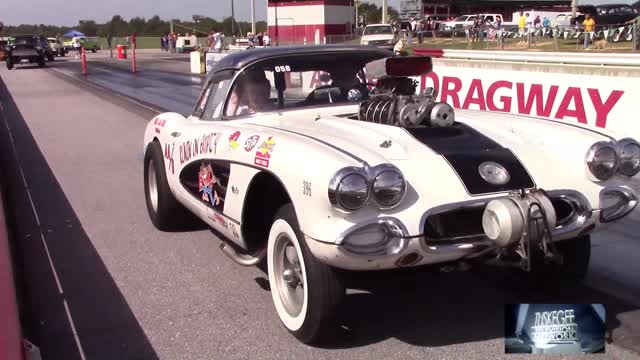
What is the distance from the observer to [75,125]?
1359cm

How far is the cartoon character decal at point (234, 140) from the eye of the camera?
4078 mm

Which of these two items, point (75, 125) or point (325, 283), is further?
point (75, 125)

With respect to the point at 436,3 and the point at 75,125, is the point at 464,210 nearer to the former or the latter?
the point at 75,125

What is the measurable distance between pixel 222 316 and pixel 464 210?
A: 1622mm

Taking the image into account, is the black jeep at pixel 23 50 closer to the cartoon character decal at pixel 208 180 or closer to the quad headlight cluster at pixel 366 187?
the cartoon character decal at pixel 208 180

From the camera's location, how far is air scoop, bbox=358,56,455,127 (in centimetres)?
387

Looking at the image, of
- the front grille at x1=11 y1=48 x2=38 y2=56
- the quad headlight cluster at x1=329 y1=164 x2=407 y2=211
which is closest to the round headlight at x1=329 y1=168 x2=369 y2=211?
the quad headlight cluster at x1=329 y1=164 x2=407 y2=211

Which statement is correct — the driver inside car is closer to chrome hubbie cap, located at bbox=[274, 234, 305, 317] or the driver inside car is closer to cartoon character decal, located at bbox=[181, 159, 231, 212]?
cartoon character decal, located at bbox=[181, 159, 231, 212]

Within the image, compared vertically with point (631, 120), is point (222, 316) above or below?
below

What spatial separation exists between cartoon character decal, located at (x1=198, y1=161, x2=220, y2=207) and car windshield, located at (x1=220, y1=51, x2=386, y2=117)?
0.44m

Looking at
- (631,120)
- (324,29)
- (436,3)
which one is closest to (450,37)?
(324,29)

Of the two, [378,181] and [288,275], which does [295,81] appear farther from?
[378,181]

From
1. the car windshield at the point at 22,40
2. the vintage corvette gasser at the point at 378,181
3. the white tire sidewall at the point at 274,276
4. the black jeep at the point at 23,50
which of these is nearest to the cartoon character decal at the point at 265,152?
the vintage corvette gasser at the point at 378,181

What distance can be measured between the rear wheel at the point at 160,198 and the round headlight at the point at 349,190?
2.72m
